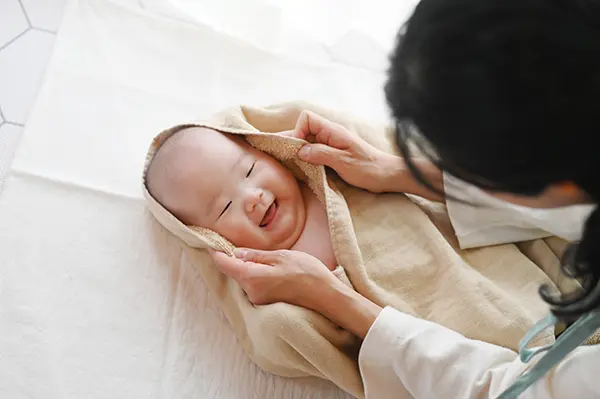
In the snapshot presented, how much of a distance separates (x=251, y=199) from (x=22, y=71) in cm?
66

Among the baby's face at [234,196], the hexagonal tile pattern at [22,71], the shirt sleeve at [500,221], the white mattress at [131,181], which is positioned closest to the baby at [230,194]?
the baby's face at [234,196]

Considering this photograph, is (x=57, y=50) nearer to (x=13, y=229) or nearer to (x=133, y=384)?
(x=13, y=229)

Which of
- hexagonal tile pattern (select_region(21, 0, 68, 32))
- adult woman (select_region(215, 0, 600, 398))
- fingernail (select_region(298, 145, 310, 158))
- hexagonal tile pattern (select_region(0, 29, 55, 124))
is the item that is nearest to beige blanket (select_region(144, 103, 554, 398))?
fingernail (select_region(298, 145, 310, 158))

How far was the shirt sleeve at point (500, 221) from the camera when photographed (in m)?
0.98

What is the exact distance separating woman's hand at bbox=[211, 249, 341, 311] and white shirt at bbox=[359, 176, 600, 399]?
0.38ft

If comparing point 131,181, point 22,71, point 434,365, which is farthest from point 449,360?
point 22,71

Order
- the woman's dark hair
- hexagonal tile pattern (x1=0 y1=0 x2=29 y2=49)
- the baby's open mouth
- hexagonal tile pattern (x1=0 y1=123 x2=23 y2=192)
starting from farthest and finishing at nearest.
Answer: hexagonal tile pattern (x1=0 y1=0 x2=29 y2=49)
hexagonal tile pattern (x1=0 y1=123 x2=23 y2=192)
the baby's open mouth
the woman's dark hair

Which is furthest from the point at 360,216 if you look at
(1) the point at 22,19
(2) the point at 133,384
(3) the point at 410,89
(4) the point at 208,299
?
(1) the point at 22,19

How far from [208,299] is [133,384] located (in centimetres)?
18

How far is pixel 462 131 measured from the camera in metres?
0.52

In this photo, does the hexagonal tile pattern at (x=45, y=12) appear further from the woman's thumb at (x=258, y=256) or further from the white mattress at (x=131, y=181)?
the woman's thumb at (x=258, y=256)

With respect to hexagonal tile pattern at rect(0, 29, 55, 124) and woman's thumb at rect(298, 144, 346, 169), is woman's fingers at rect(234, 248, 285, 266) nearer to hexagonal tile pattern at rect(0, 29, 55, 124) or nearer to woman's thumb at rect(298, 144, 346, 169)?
woman's thumb at rect(298, 144, 346, 169)

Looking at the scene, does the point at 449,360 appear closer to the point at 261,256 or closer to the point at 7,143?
the point at 261,256

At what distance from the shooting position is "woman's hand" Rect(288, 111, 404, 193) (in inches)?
43.1
